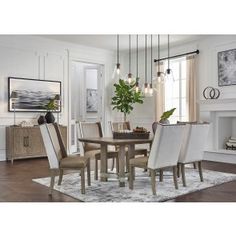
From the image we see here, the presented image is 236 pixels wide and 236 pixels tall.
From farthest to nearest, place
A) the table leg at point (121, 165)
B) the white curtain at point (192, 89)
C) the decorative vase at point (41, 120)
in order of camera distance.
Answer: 1. the white curtain at point (192, 89)
2. the decorative vase at point (41, 120)
3. the table leg at point (121, 165)

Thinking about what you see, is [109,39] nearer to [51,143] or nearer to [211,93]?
[211,93]

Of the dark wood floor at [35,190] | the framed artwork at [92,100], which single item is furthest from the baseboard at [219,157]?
the framed artwork at [92,100]

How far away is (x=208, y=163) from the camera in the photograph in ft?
20.4

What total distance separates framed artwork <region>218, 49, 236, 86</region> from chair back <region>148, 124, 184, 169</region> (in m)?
3.15

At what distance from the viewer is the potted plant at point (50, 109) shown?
6.70m

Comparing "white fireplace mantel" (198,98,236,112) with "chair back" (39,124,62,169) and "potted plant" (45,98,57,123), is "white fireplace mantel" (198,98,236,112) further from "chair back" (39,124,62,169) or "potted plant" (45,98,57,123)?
"chair back" (39,124,62,169)

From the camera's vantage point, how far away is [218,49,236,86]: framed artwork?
245 inches

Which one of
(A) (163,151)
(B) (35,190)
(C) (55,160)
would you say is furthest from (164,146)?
(B) (35,190)

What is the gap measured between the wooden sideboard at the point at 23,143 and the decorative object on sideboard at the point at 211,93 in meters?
3.98

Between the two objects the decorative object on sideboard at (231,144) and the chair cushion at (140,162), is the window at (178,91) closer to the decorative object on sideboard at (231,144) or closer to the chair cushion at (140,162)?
the decorative object on sideboard at (231,144)

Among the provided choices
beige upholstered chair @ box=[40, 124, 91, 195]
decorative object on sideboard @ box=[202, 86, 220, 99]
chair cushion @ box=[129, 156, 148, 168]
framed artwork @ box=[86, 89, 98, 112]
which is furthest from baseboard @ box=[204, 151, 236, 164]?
beige upholstered chair @ box=[40, 124, 91, 195]
